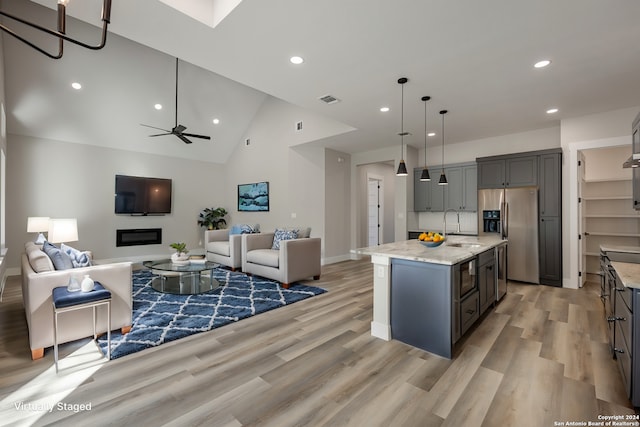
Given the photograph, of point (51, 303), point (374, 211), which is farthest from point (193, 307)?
point (374, 211)

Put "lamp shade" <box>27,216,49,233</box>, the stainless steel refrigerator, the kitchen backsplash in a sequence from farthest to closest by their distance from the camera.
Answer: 1. the kitchen backsplash
2. the stainless steel refrigerator
3. "lamp shade" <box>27,216,49,233</box>

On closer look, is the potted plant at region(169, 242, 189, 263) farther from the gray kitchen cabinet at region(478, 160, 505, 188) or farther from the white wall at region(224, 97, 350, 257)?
the gray kitchen cabinet at region(478, 160, 505, 188)

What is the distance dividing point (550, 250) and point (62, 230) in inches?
308

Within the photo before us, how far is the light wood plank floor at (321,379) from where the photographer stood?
177cm

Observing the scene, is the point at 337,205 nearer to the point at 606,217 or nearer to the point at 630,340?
the point at 606,217

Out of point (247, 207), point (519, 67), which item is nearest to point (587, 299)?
point (519, 67)

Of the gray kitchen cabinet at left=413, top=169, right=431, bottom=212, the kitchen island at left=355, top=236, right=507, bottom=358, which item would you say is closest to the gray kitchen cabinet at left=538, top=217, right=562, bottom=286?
the gray kitchen cabinet at left=413, top=169, right=431, bottom=212

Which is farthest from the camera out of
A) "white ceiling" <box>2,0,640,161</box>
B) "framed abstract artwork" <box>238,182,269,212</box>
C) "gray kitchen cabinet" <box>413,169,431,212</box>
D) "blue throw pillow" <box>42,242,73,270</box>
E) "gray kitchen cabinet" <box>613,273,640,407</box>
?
"framed abstract artwork" <box>238,182,269,212</box>

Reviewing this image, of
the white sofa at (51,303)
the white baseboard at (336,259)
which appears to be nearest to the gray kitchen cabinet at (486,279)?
the white baseboard at (336,259)

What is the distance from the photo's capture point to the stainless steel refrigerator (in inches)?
190

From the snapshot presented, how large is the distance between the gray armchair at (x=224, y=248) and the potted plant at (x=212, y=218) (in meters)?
1.65

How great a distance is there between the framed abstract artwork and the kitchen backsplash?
153 inches

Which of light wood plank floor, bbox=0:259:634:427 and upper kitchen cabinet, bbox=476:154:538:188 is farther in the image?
upper kitchen cabinet, bbox=476:154:538:188

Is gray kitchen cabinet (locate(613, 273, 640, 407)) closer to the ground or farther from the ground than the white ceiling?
closer to the ground
